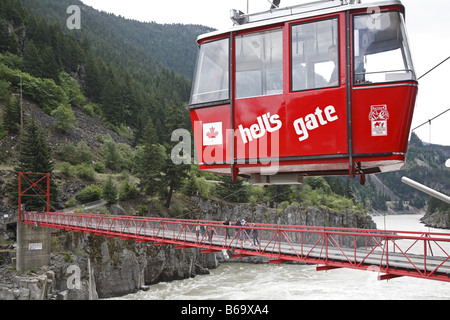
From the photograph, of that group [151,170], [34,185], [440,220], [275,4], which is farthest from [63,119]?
[440,220]

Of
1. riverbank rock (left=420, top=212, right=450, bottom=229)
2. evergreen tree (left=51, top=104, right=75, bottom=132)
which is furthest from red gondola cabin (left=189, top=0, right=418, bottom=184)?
riverbank rock (left=420, top=212, right=450, bottom=229)

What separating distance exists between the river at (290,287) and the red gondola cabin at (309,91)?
2985cm

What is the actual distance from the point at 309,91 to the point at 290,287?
3536 centimetres

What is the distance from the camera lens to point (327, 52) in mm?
6609

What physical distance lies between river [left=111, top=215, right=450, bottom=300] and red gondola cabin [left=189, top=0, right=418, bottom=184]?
29.9m

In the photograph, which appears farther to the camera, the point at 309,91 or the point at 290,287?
the point at 290,287

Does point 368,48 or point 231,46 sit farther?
point 231,46

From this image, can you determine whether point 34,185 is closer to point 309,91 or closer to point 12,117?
point 12,117

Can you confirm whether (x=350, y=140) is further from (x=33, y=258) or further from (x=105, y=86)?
(x=105, y=86)

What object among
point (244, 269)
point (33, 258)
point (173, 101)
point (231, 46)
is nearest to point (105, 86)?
point (173, 101)

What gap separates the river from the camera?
35.3 m

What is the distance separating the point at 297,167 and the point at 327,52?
79.1 inches

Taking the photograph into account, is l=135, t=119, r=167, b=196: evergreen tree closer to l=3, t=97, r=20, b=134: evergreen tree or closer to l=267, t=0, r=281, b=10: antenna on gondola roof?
l=3, t=97, r=20, b=134: evergreen tree

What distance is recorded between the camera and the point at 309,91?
259 inches
